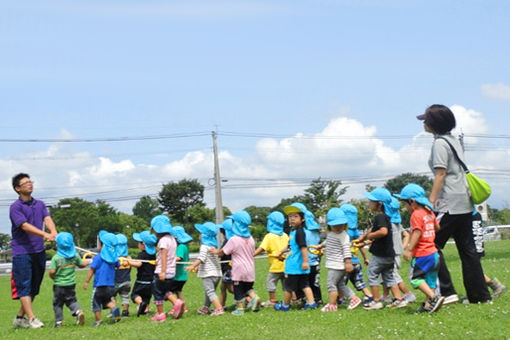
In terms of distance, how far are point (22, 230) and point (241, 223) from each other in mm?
3590

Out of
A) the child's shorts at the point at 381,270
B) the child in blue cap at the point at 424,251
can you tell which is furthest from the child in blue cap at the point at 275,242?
the child in blue cap at the point at 424,251

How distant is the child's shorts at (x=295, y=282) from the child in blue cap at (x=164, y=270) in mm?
1790

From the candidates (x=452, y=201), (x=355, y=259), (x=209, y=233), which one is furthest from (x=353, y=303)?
(x=209, y=233)

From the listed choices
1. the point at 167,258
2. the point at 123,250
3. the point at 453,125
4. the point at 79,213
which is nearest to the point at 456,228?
the point at 453,125

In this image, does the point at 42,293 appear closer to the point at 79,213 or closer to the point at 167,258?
the point at 167,258

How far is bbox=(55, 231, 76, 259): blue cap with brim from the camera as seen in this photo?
35.4 feet

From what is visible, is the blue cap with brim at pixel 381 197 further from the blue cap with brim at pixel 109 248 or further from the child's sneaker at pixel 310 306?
the blue cap with brim at pixel 109 248

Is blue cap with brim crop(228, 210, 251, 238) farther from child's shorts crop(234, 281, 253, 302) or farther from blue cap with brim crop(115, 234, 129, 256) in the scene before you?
blue cap with brim crop(115, 234, 129, 256)

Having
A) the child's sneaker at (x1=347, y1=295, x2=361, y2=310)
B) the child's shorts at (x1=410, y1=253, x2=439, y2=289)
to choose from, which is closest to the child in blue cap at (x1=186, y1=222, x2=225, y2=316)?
the child's sneaker at (x1=347, y1=295, x2=361, y2=310)

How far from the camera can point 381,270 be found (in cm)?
973

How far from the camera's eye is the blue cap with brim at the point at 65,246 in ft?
35.4

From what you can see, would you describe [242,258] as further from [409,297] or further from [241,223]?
[409,297]

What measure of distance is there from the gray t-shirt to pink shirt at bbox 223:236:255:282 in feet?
12.0

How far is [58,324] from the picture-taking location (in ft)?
34.8
